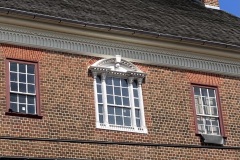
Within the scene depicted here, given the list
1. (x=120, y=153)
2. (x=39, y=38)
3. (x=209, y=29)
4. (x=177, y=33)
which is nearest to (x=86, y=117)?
(x=120, y=153)

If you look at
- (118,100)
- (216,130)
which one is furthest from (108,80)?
(216,130)

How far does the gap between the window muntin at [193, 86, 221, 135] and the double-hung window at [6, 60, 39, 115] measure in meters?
5.78

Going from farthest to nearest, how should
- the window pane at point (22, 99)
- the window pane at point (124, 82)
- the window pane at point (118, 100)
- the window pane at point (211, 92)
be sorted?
1. the window pane at point (211, 92)
2. the window pane at point (124, 82)
3. the window pane at point (118, 100)
4. the window pane at point (22, 99)

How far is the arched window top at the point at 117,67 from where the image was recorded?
864 inches

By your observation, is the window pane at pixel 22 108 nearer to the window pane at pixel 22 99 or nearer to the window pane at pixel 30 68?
the window pane at pixel 22 99

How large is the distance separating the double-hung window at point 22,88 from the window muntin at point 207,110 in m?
5.78

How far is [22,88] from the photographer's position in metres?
20.4

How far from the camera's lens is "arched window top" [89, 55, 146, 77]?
21938mm

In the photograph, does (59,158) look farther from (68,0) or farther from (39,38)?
(68,0)

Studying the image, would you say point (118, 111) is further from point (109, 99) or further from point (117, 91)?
point (117, 91)

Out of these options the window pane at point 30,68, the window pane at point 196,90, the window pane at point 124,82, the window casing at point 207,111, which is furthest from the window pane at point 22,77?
the window pane at point 196,90

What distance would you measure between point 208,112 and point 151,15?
465cm

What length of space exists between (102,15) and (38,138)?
5.56m

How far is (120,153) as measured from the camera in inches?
832
